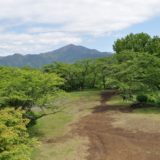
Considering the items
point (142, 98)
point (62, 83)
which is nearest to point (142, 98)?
point (142, 98)

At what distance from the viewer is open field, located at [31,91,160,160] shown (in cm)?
2503

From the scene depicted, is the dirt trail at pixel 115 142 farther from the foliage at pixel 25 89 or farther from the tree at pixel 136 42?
the tree at pixel 136 42

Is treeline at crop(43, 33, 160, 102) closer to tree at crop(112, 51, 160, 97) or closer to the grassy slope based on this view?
tree at crop(112, 51, 160, 97)

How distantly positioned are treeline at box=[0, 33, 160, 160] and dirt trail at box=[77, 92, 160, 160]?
464 centimetres

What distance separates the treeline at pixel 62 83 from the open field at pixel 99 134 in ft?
7.49

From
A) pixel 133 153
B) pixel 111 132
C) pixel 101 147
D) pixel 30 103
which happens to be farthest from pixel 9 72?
pixel 133 153

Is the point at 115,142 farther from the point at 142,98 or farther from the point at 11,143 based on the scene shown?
the point at 142,98

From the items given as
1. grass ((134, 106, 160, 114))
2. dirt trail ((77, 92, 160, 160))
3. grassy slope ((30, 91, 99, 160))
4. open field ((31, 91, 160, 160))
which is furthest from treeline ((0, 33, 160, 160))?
dirt trail ((77, 92, 160, 160))

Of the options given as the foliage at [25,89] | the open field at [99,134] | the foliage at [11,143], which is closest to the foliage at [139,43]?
the open field at [99,134]

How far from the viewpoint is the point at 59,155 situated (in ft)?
82.1

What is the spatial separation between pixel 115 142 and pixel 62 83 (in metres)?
11.7

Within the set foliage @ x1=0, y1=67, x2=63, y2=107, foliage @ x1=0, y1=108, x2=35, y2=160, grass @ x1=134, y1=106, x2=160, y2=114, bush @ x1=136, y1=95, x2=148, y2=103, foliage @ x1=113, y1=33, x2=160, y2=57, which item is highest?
foliage @ x1=113, y1=33, x2=160, y2=57

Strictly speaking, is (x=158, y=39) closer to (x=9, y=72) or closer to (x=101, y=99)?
(x=101, y=99)

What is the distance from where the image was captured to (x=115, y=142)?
2800cm
